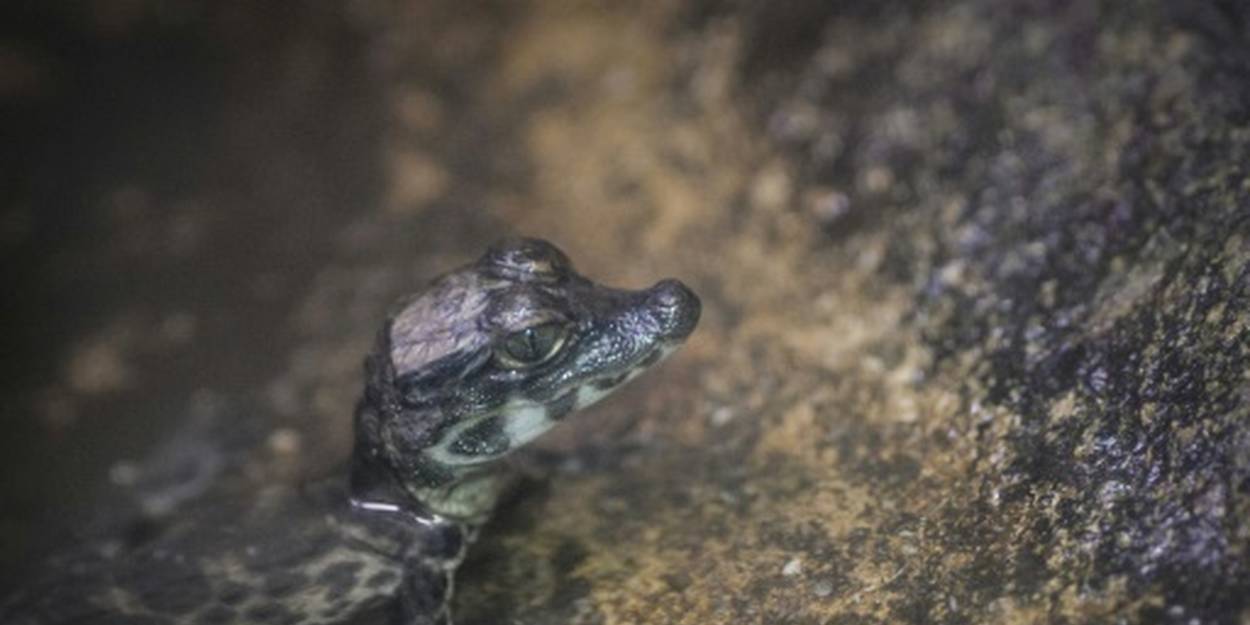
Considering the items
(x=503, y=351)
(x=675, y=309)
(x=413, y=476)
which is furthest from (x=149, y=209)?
(x=675, y=309)

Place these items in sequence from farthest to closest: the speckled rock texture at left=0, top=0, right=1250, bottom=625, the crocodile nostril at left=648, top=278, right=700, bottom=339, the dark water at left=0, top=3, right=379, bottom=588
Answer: the dark water at left=0, top=3, right=379, bottom=588, the crocodile nostril at left=648, top=278, right=700, bottom=339, the speckled rock texture at left=0, top=0, right=1250, bottom=625

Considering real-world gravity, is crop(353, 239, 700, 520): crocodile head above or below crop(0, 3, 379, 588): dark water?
below

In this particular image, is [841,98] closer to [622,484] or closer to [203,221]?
[622,484]

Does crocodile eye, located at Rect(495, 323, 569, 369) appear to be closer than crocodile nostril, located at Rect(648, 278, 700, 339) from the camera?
Yes

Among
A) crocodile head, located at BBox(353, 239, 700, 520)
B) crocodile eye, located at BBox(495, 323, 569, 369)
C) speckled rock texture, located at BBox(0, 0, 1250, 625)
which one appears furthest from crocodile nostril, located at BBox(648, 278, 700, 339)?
speckled rock texture, located at BBox(0, 0, 1250, 625)

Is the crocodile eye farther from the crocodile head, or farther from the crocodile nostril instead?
the crocodile nostril

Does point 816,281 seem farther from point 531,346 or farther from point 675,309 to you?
point 531,346

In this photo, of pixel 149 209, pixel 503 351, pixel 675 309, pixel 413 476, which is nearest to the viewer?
pixel 503 351

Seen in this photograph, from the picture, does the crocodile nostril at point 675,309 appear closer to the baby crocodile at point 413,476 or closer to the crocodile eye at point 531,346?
the baby crocodile at point 413,476
